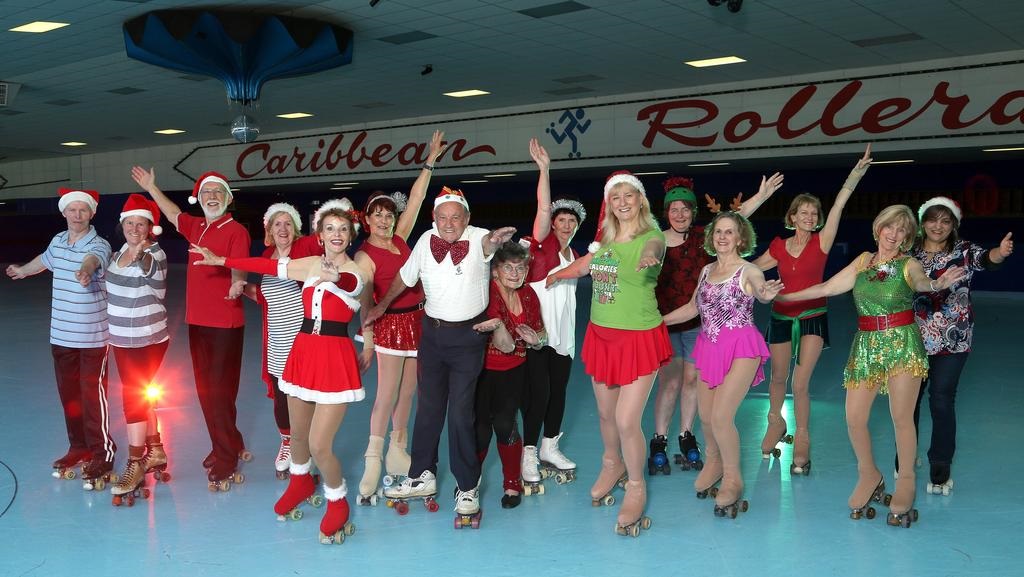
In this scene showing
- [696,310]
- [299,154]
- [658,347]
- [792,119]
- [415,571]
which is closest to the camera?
[415,571]

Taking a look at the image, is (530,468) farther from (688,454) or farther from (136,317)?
(136,317)

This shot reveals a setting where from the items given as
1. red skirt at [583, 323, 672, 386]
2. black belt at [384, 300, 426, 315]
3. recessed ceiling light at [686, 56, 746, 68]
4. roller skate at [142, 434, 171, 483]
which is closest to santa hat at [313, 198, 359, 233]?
black belt at [384, 300, 426, 315]

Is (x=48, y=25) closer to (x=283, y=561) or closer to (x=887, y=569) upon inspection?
(x=283, y=561)

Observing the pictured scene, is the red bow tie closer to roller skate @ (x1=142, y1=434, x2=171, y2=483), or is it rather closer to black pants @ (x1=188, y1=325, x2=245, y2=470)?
black pants @ (x1=188, y1=325, x2=245, y2=470)

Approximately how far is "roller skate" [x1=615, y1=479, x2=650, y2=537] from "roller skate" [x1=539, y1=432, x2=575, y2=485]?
27.3 inches

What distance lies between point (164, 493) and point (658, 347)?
7.89 ft

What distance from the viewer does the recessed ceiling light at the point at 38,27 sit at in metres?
9.46

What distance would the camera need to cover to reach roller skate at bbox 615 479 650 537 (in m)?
3.64

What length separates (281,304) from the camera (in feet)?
13.9

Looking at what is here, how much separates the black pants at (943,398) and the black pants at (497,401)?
5.99 ft

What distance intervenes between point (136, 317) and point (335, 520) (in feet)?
4.69

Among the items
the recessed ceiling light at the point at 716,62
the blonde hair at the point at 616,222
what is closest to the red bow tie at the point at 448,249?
the blonde hair at the point at 616,222

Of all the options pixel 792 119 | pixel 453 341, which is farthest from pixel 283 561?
pixel 792 119

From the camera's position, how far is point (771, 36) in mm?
10172
